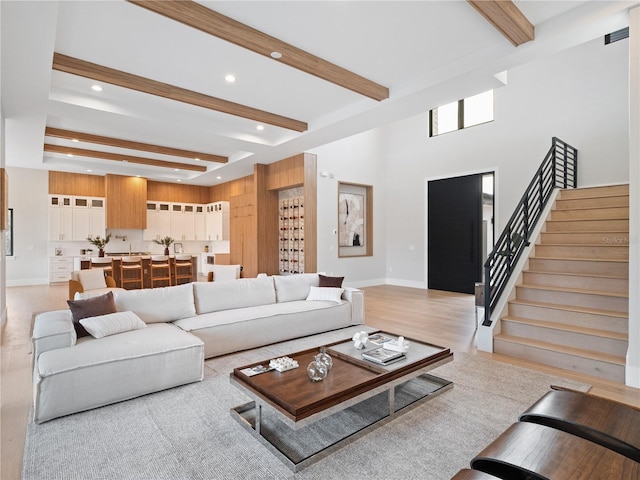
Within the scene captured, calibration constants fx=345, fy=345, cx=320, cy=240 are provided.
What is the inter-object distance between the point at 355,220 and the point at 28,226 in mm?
8599

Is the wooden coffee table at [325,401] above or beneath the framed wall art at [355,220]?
beneath

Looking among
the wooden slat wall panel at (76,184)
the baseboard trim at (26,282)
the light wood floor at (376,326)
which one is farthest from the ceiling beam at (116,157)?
the baseboard trim at (26,282)

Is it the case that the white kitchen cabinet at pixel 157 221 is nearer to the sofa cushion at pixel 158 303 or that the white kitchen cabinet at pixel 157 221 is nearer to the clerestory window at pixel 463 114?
the sofa cushion at pixel 158 303

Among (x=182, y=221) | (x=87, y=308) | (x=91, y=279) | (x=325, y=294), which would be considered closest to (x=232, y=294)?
(x=325, y=294)

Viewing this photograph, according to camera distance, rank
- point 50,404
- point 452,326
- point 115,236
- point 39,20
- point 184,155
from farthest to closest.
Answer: point 115,236, point 184,155, point 452,326, point 39,20, point 50,404

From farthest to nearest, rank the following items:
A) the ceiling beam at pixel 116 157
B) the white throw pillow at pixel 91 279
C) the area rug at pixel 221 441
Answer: the ceiling beam at pixel 116 157 < the white throw pillow at pixel 91 279 < the area rug at pixel 221 441

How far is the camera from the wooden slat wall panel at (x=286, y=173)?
7.64 metres

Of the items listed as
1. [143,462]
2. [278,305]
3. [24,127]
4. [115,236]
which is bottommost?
[143,462]

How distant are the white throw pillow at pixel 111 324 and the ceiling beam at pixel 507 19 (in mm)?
4067

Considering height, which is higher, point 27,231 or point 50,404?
point 27,231

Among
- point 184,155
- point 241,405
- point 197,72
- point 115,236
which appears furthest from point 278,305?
point 115,236

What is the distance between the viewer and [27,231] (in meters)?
9.08

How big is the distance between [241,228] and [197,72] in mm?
5262

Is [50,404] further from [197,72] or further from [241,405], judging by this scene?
[197,72]
